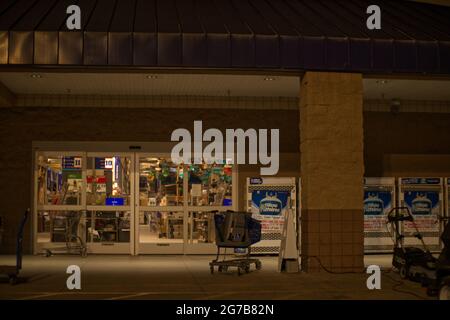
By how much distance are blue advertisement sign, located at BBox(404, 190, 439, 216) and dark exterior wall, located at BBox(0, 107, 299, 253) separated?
353cm

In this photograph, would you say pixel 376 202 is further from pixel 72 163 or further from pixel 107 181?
pixel 72 163

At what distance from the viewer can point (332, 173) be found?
14250 mm

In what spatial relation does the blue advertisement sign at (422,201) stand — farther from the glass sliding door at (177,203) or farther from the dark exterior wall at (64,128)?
the glass sliding door at (177,203)

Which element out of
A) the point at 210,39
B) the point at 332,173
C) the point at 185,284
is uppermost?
the point at 210,39

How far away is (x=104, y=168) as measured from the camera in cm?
1906

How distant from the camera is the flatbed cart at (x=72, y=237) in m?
18.4

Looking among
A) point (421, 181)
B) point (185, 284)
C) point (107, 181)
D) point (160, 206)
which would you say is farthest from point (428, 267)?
point (107, 181)

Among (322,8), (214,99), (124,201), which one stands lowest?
(124,201)

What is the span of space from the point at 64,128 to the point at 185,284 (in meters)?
8.01

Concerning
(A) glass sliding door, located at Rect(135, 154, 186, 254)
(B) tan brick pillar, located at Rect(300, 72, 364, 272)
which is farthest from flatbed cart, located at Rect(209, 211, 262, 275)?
(A) glass sliding door, located at Rect(135, 154, 186, 254)

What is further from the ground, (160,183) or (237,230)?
(160,183)
